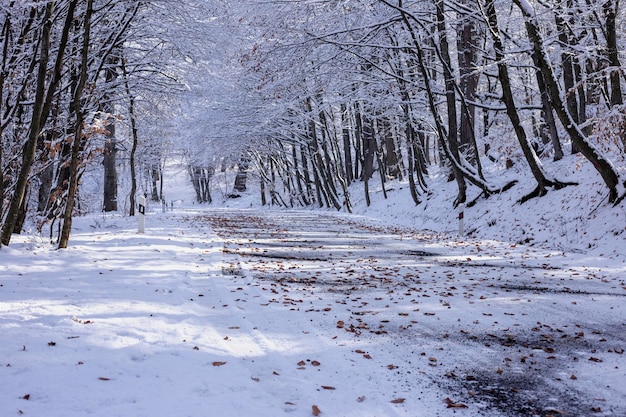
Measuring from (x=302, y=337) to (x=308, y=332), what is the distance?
182 mm

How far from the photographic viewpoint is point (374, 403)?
11.8 ft

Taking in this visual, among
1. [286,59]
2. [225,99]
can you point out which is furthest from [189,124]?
[286,59]

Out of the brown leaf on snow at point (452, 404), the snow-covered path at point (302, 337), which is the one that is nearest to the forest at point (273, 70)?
the snow-covered path at point (302, 337)

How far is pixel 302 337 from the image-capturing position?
5.16 meters

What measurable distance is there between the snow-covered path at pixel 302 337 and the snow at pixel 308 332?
0.02 meters

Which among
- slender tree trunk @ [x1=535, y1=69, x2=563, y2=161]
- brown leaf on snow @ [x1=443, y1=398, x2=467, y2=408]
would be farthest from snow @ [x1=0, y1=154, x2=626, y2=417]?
slender tree trunk @ [x1=535, y1=69, x2=563, y2=161]

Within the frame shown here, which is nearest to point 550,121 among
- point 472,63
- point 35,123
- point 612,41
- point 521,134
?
point 521,134

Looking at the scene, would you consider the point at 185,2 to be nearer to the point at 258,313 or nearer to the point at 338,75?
the point at 338,75

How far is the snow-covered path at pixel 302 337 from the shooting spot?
3.58m

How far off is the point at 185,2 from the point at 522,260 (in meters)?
10.4

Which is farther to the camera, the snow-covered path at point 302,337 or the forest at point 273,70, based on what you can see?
the forest at point 273,70

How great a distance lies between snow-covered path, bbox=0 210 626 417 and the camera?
3.58 m

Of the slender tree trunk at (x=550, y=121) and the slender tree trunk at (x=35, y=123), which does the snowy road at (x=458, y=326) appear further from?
the slender tree trunk at (x=550, y=121)

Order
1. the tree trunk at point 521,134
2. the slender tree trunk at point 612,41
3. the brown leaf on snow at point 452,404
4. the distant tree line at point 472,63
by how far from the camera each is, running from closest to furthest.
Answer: the brown leaf on snow at point 452,404 → the slender tree trunk at point 612,41 → the distant tree line at point 472,63 → the tree trunk at point 521,134
